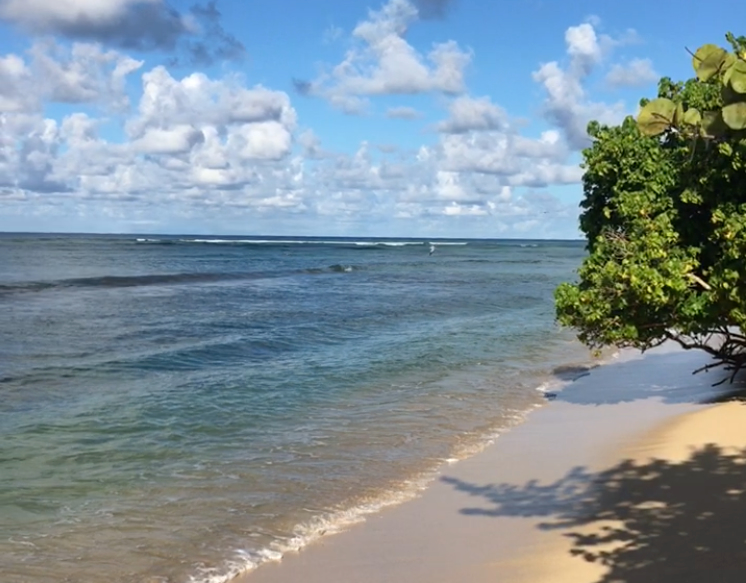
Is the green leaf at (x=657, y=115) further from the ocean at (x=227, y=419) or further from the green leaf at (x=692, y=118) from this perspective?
the ocean at (x=227, y=419)

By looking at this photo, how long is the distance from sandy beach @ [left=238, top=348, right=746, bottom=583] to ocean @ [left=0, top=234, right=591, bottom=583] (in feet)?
1.83

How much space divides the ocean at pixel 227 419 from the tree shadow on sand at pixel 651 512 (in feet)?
5.40

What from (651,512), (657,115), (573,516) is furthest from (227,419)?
(657,115)

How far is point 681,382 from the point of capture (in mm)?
15016

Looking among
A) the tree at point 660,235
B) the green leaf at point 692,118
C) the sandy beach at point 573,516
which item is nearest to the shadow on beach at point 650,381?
the sandy beach at point 573,516

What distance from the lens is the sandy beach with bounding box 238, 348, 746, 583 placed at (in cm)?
650

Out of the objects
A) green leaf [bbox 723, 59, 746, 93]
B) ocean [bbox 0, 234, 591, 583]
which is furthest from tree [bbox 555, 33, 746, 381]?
green leaf [bbox 723, 59, 746, 93]

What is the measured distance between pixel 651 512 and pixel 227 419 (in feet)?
23.1

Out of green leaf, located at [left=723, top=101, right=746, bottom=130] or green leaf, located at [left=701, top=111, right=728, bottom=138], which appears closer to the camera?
green leaf, located at [left=723, top=101, right=746, bottom=130]

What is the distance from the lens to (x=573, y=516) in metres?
7.73

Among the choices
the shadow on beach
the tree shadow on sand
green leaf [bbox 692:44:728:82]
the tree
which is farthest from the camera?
the shadow on beach

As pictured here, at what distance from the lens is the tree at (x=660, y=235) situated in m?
8.04

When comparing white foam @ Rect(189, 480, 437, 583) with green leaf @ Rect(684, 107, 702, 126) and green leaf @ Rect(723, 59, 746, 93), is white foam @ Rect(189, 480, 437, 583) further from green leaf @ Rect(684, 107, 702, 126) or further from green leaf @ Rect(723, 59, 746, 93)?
green leaf @ Rect(723, 59, 746, 93)

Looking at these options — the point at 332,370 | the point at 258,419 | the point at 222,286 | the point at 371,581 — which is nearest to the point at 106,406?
the point at 258,419
